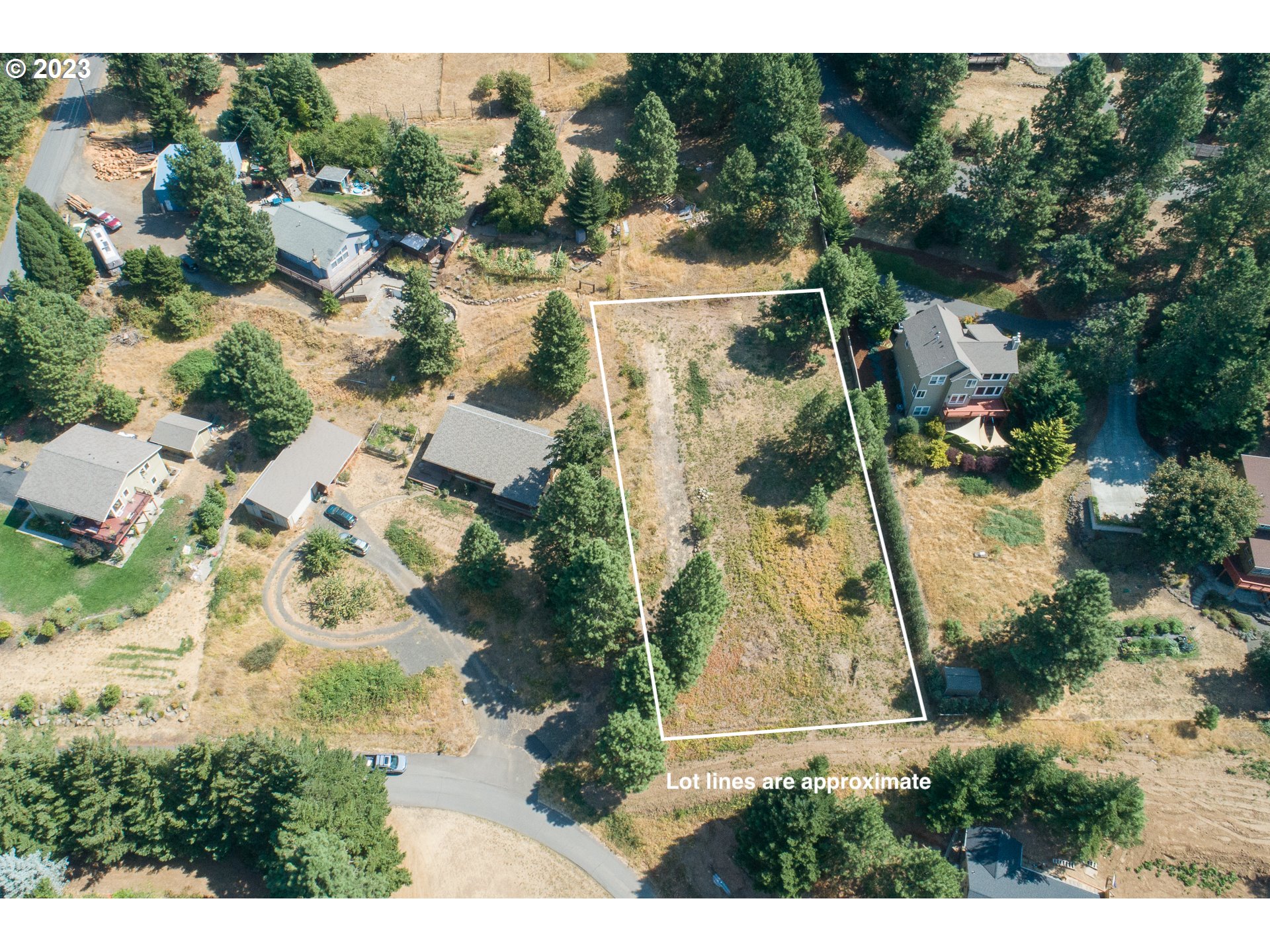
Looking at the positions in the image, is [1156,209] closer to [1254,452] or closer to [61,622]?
[1254,452]

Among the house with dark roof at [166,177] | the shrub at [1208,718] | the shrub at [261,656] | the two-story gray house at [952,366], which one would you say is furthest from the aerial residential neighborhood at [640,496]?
the house with dark roof at [166,177]

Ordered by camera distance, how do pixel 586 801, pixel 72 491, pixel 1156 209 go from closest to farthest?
pixel 586 801
pixel 72 491
pixel 1156 209

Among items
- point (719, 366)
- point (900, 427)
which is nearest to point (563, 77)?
point (719, 366)

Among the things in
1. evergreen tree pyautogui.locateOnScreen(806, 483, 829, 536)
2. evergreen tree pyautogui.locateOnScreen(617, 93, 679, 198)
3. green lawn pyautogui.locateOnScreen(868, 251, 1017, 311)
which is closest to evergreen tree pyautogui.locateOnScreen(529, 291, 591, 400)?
evergreen tree pyautogui.locateOnScreen(617, 93, 679, 198)

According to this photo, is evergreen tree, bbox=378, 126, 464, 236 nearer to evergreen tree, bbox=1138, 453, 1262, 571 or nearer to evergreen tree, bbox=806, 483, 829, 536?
evergreen tree, bbox=806, 483, 829, 536

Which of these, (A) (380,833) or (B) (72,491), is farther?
(B) (72,491)

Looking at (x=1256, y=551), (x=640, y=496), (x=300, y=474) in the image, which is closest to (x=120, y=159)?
(x=300, y=474)
